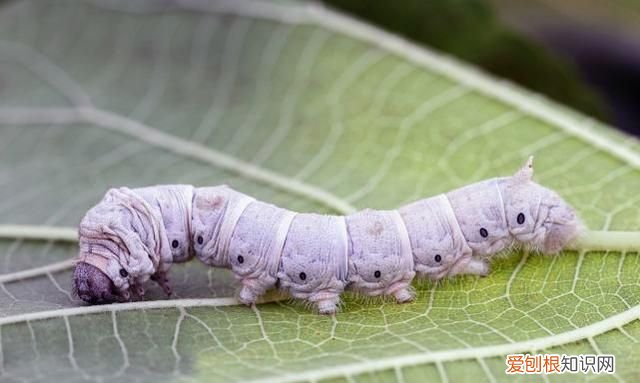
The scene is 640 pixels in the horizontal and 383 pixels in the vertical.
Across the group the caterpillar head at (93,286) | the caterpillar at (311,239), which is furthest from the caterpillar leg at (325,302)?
the caterpillar head at (93,286)

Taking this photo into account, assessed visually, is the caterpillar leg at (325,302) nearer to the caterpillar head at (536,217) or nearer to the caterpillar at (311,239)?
the caterpillar at (311,239)

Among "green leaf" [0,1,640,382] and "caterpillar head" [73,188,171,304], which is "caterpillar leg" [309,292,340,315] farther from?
"caterpillar head" [73,188,171,304]

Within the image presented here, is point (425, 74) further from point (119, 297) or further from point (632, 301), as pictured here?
point (119, 297)

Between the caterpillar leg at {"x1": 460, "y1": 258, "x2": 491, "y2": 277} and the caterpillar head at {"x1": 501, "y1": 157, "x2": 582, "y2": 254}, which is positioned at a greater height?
the caterpillar head at {"x1": 501, "y1": 157, "x2": 582, "y2": 254}

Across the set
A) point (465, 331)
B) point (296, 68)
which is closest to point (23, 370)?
point (465, 331)

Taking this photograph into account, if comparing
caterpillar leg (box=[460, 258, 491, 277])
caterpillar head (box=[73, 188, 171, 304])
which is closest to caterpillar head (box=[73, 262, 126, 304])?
caterpillar head (box=[73, 188, 171, 304])

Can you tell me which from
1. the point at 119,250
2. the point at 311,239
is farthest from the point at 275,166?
the point at 119,250

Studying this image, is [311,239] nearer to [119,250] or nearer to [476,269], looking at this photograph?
[476,269]
